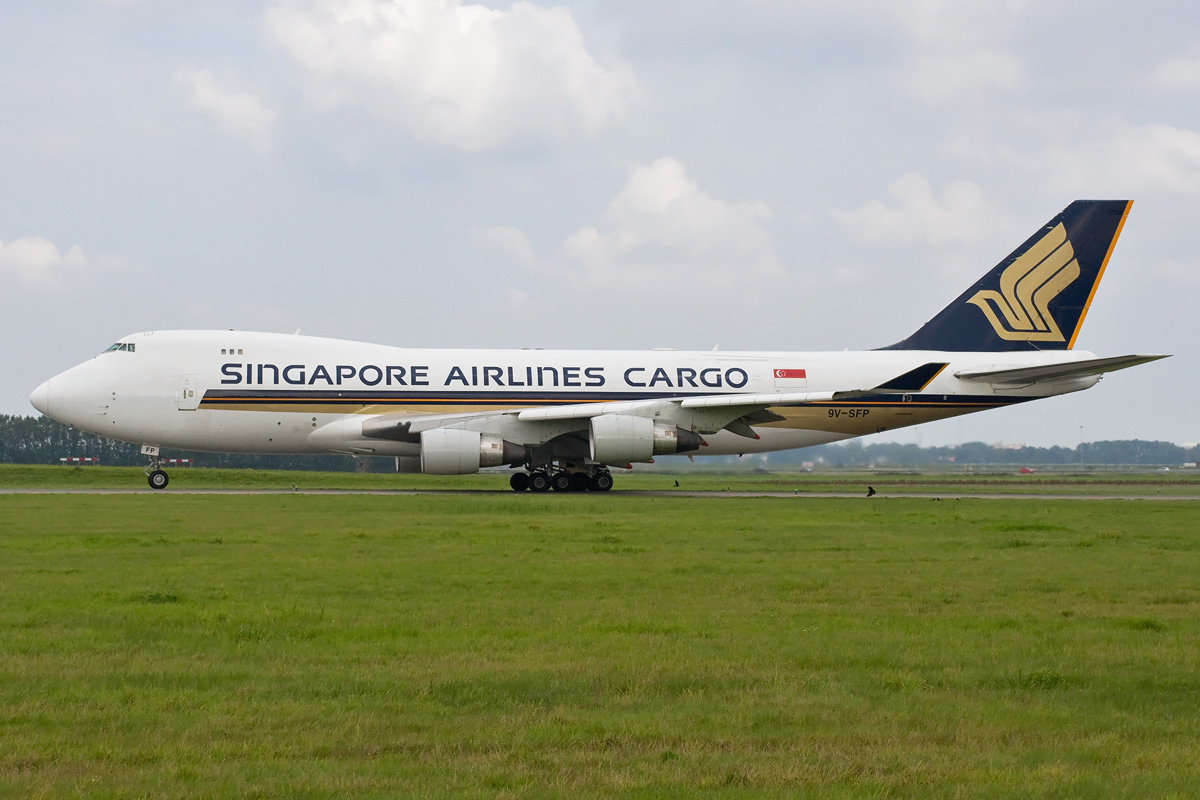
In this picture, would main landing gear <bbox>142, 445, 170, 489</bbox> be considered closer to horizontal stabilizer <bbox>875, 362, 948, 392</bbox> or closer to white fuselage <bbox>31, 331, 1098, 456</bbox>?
white fuselage <bbox>31, 331, 1098, 456</bbox>

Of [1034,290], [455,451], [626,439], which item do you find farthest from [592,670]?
[1034,290]

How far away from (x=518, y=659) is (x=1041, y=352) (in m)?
31.6

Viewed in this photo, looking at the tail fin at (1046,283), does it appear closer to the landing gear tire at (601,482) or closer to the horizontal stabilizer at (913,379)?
the horizontal stabilizer at (913,379)

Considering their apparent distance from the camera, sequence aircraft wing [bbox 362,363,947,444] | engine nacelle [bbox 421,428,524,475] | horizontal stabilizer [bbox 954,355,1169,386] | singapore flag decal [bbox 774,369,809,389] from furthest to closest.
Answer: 1. singapore flag decal [bbox 774,369,809,389]
2. horizontal stabilizer [bbox 954,355,1169,386]
3. aircraft wing [bbox 362,363,947,444]
4. engine nacelle [bbox 421,428,524,475]

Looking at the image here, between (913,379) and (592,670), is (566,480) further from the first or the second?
(592,670)

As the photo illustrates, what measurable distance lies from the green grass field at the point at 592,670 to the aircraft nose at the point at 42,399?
→ 17.5 m

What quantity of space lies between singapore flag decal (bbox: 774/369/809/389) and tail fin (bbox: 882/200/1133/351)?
212 inches

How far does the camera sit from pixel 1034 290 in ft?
118

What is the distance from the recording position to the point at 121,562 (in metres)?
13.4

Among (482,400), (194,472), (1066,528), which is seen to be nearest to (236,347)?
(482,400)

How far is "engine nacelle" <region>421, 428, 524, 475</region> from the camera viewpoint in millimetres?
29766

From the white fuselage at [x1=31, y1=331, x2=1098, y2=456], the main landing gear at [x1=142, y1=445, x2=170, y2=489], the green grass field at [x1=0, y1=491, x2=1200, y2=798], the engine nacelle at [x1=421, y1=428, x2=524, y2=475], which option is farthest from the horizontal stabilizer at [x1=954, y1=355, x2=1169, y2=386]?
the main landing gear at [x1=142, y1=445, x2=170, y2=489]

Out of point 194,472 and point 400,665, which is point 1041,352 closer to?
point 194,472

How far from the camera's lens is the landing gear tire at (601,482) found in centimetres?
3353
